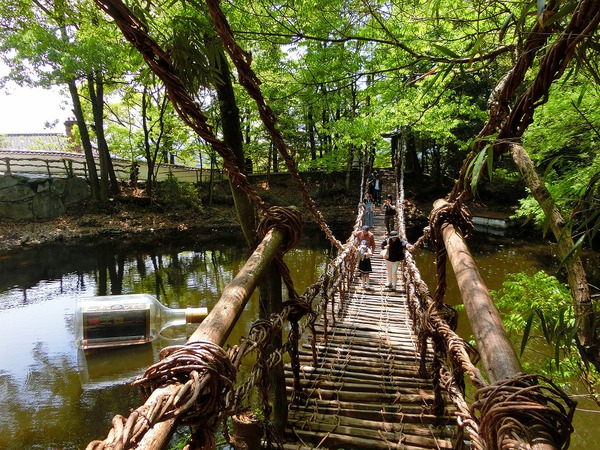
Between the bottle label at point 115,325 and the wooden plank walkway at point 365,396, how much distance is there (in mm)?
2754

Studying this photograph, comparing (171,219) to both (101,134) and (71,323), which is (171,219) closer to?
(101,134)

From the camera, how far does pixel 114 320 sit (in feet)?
16.1

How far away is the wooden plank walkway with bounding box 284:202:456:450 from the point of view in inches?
70.7

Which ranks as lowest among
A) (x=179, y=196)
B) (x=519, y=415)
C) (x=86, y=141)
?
(x=519, y=415)

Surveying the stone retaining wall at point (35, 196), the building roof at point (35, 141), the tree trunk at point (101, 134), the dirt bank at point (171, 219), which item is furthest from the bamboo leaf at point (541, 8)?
the building roof at point (35, 141)

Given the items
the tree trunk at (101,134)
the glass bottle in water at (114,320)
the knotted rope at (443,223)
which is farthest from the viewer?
the tree trunk at (101,134)

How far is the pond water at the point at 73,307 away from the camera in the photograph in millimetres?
4178

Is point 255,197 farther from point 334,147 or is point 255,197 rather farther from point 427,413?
point 334,147

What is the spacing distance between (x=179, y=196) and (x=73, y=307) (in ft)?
29.6

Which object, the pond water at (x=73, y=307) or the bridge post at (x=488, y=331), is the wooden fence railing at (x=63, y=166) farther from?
the bridge post at (x=488, y=331)

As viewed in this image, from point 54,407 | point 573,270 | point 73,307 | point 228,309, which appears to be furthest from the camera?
point 73,307

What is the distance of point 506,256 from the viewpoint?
10.4 meters

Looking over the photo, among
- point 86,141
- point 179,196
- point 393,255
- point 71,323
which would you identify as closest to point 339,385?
point 393,255

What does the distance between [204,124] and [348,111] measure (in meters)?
16.0
